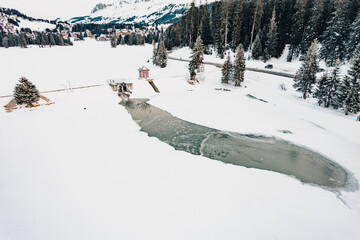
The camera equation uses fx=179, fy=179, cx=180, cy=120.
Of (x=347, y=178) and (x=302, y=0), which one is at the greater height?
(x=302, y=0)

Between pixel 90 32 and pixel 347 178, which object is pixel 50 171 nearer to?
pixel 347 178

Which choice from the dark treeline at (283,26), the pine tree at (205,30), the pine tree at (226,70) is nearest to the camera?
the dark treeline at (283,26)

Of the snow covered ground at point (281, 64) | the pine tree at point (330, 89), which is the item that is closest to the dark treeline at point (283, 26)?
the snow covered ground at point (281, 64)

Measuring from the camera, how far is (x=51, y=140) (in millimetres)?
18734

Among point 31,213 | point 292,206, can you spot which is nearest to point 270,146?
point 292,206

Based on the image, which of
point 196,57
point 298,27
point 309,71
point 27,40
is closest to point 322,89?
point 309,71

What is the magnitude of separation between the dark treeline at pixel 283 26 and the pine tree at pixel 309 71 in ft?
37.4

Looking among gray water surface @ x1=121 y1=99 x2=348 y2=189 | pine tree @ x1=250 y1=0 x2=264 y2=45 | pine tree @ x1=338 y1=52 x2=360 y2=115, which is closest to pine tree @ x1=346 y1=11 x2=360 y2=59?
pine tree @ x1=338 y1=52 x2=360 y2=115

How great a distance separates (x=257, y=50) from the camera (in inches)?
1876

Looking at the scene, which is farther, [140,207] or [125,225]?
[140,207]

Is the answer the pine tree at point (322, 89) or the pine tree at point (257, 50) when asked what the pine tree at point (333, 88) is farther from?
the pine tree at point (257, 50)

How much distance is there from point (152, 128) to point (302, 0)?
49.0 metres

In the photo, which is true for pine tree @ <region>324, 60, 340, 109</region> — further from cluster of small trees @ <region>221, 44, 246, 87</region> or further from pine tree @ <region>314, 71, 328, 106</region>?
cluster of small trees @ <region>221, 44, 246, 87</region>

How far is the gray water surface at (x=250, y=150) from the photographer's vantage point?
15.4m
